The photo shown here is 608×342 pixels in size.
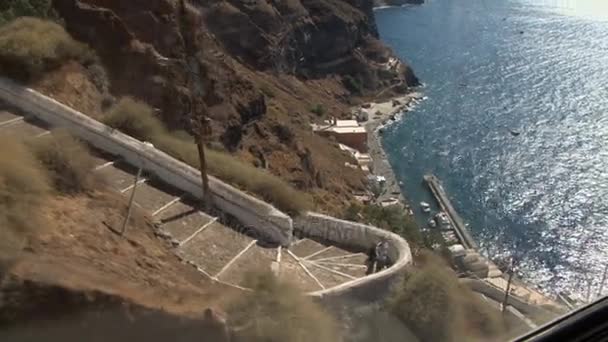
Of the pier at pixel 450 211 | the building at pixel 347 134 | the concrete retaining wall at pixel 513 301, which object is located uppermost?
the concrete retaining wall at pixel 513 301

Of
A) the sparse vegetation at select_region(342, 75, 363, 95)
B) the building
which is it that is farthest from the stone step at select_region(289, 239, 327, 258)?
the sparse vegetation at select_region(342, 75, 363, 95)

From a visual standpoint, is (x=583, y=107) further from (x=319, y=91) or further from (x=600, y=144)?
(x=319, y=91)

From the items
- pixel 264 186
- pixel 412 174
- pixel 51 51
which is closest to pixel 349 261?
pixel 264 186

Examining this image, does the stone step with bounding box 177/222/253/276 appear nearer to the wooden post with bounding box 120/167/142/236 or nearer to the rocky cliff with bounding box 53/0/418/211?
the wooden post with bounding box 120/167/142/236

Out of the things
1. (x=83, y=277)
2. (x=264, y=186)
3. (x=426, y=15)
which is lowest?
(x=426, y=15)

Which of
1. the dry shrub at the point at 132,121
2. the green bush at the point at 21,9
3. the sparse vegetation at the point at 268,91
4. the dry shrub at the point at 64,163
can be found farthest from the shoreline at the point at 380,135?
the dry shrub at the point at 64,163

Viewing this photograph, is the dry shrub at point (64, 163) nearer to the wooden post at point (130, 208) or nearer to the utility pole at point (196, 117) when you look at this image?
the wooden post at point (130, 208)
